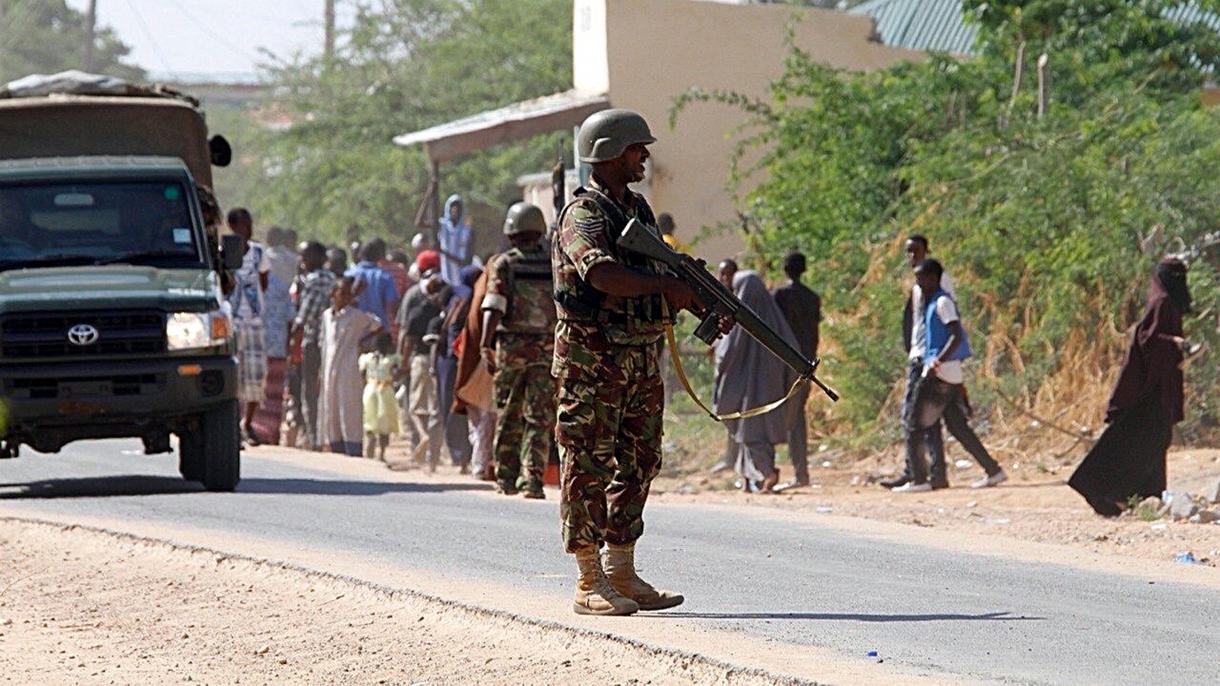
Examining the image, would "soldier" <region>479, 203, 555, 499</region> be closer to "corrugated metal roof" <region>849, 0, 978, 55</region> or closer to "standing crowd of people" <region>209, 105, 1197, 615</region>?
"standing crowd of people" <region>209, 105, 1197, 615</region>

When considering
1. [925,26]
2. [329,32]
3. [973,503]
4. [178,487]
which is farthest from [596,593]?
[329,32]

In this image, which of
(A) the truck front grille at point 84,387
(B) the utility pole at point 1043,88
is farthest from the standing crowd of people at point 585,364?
(B) the utility pole at point 1043,88

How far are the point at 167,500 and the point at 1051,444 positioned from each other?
7.68 metres

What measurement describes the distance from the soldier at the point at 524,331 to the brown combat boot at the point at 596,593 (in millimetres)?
5192

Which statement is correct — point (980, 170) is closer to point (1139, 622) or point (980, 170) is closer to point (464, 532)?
point (464, 532)

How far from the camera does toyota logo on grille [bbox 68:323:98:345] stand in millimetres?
13141

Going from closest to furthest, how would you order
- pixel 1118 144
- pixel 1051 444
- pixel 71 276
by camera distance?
pixel 71 276, pixel 1051 444, pixel 1118 144

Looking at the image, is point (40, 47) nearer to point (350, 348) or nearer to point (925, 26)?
point (925, 26)

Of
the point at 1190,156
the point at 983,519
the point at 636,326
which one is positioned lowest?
the point at 983,519

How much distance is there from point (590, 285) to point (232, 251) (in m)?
6.56

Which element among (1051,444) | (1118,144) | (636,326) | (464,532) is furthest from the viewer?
(1118,144)

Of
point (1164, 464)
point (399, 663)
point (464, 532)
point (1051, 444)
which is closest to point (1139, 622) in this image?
point (399, 663)

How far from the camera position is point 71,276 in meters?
13.5

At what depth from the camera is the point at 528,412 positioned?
13422mm
